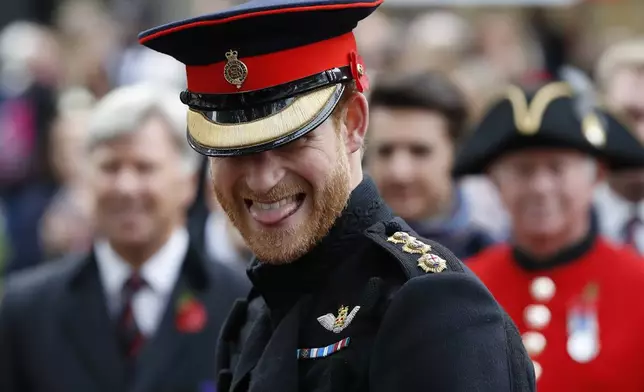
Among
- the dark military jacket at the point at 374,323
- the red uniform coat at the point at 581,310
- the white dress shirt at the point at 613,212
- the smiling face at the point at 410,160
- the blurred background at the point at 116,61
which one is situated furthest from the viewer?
the blurred background at the point at 116,61

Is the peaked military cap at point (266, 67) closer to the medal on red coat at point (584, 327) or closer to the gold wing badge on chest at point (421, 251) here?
the gold wing badge on chest at point (421, 251)

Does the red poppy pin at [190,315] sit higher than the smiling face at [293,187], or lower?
lower

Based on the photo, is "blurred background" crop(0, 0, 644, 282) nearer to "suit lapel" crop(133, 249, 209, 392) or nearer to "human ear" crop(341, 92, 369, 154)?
"suit lapel" crop(133, 249, 209, 392)

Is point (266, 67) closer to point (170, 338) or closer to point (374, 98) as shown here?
point (170, 338)

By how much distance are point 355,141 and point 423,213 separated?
10.4 feet

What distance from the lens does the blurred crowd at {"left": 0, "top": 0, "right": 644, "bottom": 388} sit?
6.36 metres

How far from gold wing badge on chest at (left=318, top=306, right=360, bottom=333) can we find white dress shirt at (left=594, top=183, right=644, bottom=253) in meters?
4.14

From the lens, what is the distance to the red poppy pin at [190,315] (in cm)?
537

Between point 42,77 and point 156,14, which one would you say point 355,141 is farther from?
point 156,14

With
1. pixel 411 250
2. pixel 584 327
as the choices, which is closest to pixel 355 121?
pixel 411 250

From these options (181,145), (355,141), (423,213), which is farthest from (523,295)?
(355,141)

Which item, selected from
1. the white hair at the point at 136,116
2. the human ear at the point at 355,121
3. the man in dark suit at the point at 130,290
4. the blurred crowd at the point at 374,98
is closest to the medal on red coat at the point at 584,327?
the blurred crowd at the point at 374,98

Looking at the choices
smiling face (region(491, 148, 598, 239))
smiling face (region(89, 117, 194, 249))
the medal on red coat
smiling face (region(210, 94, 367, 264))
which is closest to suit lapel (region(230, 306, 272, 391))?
smiling face (region(210, 94, 367, 264))

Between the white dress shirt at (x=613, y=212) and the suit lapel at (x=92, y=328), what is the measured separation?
9.18 feet
